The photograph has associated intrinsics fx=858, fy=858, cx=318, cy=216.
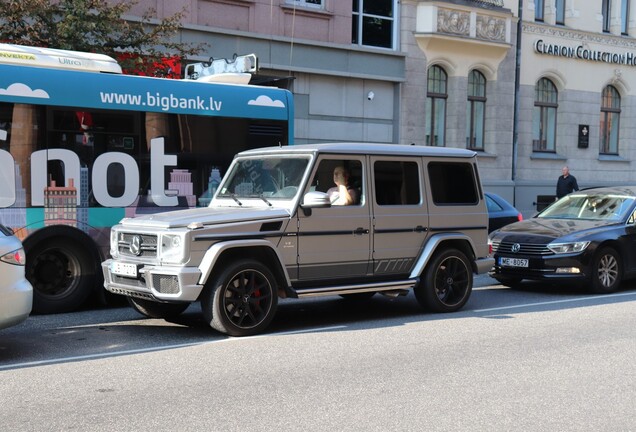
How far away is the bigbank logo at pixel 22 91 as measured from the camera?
32.0 ft

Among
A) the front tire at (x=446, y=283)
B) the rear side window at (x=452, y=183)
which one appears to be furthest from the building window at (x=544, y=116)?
the front tire at (x=446, y=283)

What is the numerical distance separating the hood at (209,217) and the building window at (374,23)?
1540 cm

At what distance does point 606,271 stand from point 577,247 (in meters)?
0.67

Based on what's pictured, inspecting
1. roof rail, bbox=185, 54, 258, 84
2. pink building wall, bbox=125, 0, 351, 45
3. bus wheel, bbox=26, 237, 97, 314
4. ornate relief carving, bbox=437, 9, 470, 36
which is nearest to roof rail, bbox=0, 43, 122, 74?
roof rail, bbox=185, 54, 258, 84

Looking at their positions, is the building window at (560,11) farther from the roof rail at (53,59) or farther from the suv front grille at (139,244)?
Result: the suv front grille at (139,244)

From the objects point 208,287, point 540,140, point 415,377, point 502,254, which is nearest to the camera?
point 415,377

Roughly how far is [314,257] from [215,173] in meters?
2.75

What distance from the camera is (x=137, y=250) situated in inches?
344

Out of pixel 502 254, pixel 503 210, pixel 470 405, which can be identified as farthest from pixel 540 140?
pixel 470 405

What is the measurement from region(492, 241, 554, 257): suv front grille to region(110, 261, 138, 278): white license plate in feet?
20.9

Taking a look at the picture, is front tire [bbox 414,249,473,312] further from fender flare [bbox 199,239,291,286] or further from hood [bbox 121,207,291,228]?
fender flare [bbox 199,239,291,286]

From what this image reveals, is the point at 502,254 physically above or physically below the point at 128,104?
below

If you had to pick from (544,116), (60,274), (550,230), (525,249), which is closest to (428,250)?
(525,249)

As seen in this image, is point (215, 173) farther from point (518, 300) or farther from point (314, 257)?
point (518, 300)
